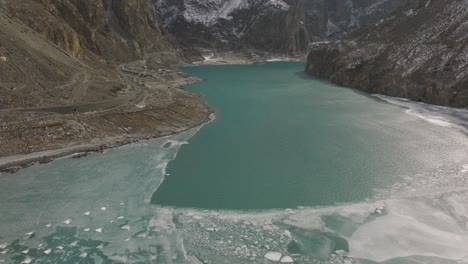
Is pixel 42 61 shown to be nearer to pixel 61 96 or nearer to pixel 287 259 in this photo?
pixel 61 96

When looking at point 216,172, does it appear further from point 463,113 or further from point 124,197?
point 463,113

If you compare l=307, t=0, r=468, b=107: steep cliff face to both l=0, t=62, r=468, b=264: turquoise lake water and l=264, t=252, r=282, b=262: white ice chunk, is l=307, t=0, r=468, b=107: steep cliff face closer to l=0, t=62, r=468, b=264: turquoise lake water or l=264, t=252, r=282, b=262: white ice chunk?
l=0, t=62, r=468, b=264: turquoise lake water

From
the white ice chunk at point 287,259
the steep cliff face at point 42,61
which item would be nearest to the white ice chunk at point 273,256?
the white ice chunk at point 287,259

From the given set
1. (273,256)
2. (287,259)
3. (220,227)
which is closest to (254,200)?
(220,227)

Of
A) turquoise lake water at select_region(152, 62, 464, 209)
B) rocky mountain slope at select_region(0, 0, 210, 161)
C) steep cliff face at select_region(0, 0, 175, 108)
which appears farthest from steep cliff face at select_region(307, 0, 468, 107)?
steep cliff face at select_region(0, 0, 175, 108)

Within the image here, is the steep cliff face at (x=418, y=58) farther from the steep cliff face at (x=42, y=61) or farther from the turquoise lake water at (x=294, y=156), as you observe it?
the steep cliff face at (x=42, y=61)

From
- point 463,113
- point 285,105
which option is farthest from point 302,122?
point 463,113

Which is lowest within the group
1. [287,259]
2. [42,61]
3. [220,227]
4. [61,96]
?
[220,227]
